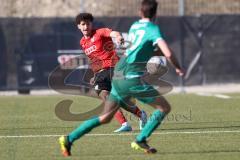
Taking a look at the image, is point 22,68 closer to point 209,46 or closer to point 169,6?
point 209,46

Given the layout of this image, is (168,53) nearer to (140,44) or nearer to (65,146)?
(140,44)

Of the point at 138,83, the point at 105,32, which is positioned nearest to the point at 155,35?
the point at 138,83

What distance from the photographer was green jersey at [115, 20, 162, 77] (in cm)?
956

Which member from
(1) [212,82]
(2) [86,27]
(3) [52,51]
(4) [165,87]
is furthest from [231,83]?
(2) [86,27]

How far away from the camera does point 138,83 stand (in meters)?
9.77

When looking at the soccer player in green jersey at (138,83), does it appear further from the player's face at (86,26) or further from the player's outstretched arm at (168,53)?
the player's face at (86,26)

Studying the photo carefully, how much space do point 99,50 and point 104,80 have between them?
0.49m

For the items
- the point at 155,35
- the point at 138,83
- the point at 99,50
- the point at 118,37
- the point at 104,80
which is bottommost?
the point at 104,80

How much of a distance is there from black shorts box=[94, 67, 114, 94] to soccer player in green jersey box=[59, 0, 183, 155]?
267 centimetres

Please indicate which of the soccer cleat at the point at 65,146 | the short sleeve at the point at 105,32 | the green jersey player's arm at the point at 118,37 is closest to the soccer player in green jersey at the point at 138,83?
the soccer cleat at the point at 65,146

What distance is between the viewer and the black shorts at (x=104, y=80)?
1275cm

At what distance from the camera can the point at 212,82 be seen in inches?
928

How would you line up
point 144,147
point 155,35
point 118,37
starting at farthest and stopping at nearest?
point 118,37, point 144,147, point 155,35

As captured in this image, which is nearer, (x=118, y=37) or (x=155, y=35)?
(x=155, y=35)
